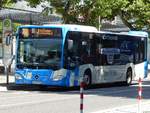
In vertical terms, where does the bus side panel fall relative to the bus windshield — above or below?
below

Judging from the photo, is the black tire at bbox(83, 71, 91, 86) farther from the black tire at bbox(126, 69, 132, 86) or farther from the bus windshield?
the black tire at bbox(126, 69, 132, 86)

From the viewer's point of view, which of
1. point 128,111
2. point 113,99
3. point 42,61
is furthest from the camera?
point 42,61

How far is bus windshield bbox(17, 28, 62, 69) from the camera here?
2477 centimetres

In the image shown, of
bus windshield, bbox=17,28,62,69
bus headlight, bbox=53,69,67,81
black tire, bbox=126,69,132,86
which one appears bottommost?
black tire, bbox=126,69,132,86

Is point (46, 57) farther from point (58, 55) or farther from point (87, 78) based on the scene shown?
point (87, 78)

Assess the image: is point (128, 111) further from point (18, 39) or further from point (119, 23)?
point (119, 23)

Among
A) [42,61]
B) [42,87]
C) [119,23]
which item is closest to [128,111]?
[42,61]

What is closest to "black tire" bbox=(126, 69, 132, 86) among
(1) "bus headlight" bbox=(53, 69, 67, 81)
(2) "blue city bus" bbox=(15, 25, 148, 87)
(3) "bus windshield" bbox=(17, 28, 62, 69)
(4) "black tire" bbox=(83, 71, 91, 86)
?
(2) "blue city bus" bbox=(15, 25, 148, 87)

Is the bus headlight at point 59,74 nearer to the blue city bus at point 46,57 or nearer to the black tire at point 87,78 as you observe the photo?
the blue city bus at point 46,57

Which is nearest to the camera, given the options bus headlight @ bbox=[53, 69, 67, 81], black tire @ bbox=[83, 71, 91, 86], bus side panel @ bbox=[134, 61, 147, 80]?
bus headlight @ bbox=[53, 69, 67, 81]

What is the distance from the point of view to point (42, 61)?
979 inches

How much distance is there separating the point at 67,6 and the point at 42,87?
9.01 metres

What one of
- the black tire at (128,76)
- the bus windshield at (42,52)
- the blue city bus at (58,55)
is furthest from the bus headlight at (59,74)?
the black tire at (128,76)

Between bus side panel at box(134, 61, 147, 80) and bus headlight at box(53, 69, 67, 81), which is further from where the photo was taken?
bus side panel at box(134, 61, 147, 80)
